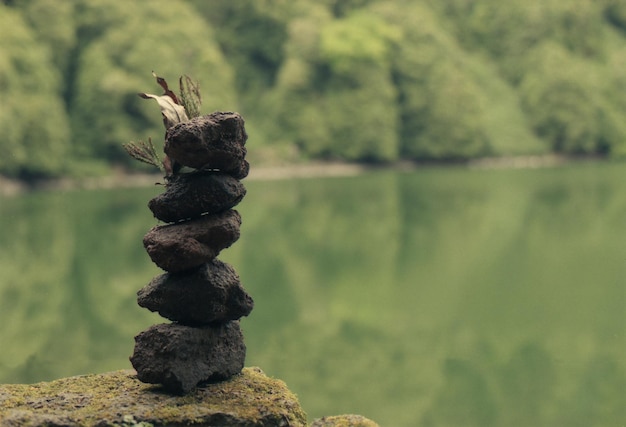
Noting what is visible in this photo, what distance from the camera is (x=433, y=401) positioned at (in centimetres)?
1128

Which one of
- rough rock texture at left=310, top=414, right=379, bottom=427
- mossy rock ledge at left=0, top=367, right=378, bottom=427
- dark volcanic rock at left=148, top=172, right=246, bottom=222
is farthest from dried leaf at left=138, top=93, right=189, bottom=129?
rough rock texture at left=310, top=414, right=379, bottom=427

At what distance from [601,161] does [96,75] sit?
35660mm

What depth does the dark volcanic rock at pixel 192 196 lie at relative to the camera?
26.0 ft

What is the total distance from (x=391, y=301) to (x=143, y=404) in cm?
1097

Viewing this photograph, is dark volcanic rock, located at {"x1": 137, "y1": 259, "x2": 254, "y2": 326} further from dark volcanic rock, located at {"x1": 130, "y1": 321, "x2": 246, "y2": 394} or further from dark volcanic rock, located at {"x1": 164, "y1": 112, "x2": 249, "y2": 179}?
dark volcanic rock, located at {"x1": 164, "y1": 112, "x2": 249, "y2": 179}

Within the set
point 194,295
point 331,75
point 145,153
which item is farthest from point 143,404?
point 331,75

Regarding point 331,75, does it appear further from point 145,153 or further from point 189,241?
point 189,241

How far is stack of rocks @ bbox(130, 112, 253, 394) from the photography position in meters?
7.70

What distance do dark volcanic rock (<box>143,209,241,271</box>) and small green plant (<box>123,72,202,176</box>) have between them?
55 centimetres

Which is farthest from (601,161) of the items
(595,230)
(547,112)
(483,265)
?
(483,265)

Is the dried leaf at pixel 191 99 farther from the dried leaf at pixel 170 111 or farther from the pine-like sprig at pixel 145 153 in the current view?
the pine-like sprig at pixel 145 153

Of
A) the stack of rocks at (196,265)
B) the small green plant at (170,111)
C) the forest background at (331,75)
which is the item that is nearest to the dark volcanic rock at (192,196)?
the stack of rocks at (196,265)

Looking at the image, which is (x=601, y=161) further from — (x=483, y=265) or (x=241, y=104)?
(x=483, y=265)

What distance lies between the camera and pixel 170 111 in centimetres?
803
